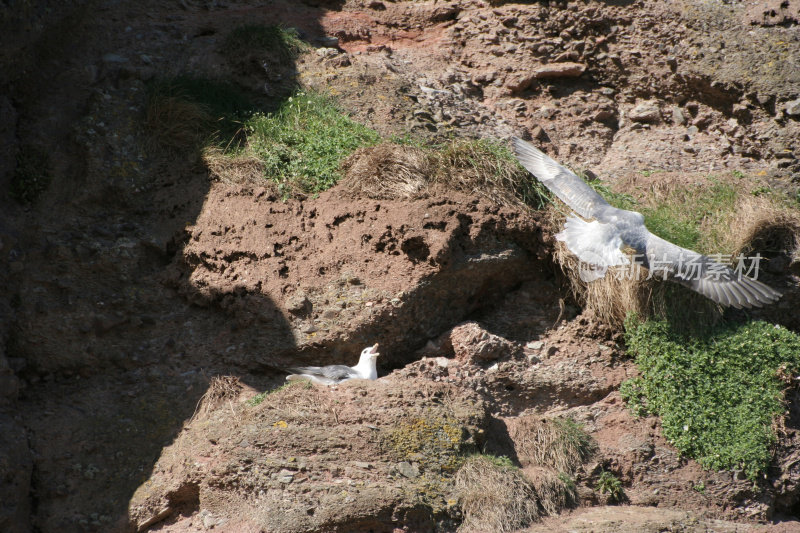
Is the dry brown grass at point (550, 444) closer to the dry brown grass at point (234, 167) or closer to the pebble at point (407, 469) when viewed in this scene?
the pebble at point (407, 469)

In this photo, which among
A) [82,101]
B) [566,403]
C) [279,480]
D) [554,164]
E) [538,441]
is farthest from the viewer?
[82,101]

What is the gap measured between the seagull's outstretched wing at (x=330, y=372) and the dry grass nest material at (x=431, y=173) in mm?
1410

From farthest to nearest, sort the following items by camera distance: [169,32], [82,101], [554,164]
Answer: [169,32]
[82,101]
[554,164]

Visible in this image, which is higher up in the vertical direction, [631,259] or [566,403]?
[631,259]

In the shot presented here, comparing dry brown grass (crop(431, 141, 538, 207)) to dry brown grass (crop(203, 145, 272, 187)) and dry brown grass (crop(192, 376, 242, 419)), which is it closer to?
dry brown grass (crop(203, 145, 272, 187))

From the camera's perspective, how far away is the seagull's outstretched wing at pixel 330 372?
5312 millimetres

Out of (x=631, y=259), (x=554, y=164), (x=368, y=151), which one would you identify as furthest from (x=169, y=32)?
(x=631, y=259)

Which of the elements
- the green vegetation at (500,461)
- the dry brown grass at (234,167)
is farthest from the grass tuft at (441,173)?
the green vegetation at (500,461)

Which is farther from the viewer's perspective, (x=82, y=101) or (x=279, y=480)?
(x=82, y=101)

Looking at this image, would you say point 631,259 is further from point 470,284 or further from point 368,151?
point 368,151

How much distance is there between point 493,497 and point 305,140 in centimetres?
342

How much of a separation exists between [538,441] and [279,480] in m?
1.75

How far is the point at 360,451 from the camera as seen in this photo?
15.6ft

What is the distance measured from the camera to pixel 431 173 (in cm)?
623
